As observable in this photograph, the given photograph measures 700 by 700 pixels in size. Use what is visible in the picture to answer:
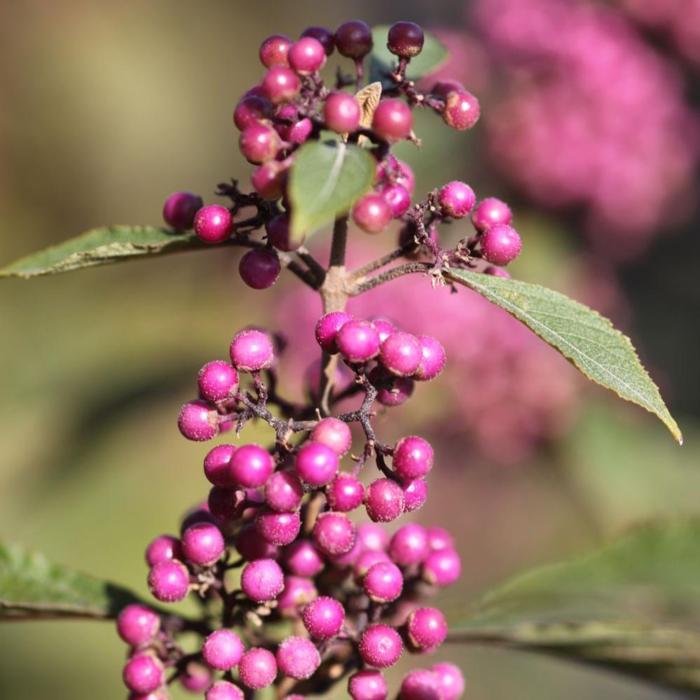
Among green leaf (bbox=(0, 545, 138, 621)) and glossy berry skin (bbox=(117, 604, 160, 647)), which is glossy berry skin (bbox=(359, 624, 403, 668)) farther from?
green leaf (bbox=(0, 545, 138, 621))

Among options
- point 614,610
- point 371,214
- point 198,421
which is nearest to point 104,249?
point 198,421

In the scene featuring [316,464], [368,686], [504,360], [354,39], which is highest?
[504,360]

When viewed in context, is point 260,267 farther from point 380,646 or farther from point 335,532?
point 380,646

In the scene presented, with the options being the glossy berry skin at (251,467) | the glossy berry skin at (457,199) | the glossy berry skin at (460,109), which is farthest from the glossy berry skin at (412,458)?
the glossy berry skin at (460,109)

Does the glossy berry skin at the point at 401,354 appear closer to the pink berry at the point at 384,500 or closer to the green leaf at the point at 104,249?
the pink berry at the point at 384,500

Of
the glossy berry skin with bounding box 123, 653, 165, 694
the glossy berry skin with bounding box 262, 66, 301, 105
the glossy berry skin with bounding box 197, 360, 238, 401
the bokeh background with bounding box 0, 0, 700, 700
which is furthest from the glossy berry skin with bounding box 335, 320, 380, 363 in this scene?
the bokeh background with bounding box 0, 0, 700, 700

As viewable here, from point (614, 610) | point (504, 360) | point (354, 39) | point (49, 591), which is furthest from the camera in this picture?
point (504, 360)
